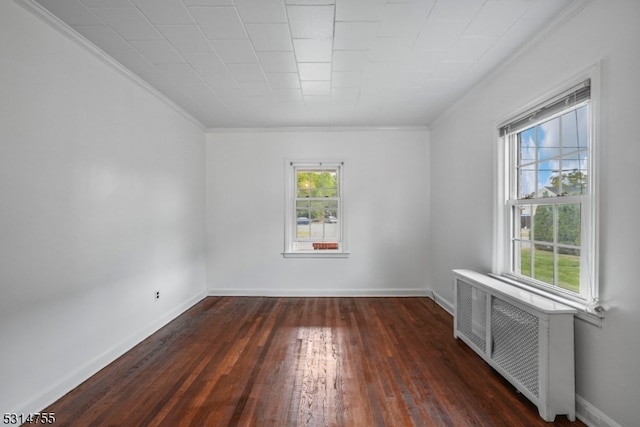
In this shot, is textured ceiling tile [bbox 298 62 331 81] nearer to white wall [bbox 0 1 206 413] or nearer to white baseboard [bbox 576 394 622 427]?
white wall [bbox 0 1 206 413]

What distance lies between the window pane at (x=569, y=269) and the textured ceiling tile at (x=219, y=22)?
2.86 m

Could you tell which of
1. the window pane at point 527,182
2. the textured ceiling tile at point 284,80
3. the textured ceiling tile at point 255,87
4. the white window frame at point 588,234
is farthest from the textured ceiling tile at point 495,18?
the textured ceiling tile at point 255,87

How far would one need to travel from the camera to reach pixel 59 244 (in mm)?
2080

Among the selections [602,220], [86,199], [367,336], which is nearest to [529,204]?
[602,220]

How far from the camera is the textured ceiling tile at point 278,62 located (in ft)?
8.18

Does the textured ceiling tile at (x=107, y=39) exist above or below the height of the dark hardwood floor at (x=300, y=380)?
above

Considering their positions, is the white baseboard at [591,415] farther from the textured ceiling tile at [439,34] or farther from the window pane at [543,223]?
the textured ceiling tile at [439,34]

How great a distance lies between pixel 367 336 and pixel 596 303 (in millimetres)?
1938

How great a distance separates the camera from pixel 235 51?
2.44 meters

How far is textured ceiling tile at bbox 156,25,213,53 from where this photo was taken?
2135 mm

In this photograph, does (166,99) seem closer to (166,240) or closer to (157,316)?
(166,240)

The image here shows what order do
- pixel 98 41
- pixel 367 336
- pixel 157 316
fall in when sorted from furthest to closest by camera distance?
pixel 157 316
pixel 367 336
pixel 98 41

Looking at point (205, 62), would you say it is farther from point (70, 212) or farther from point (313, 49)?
point (70, 212)

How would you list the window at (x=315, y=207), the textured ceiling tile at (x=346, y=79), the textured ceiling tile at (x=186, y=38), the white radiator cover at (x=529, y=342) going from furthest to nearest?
the window at (x=315, y=207) → the textured ceiling tile at (x=346, y=79) → the textured ceiling tile at (x=186, y=38) → the white radiator cover at (x=529, y=342)
